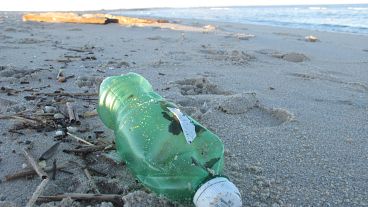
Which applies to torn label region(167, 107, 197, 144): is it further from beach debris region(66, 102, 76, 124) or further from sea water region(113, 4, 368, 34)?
sea water region(113, 4, 368, 34)

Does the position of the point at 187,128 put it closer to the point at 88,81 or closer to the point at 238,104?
the point at 238,104

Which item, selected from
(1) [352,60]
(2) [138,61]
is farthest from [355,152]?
(1) [352,60]

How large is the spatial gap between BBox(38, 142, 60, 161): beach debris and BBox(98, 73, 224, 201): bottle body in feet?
1.05

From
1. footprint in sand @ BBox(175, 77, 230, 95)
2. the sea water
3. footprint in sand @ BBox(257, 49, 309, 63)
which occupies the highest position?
footprint in sand @ BBox(175, 77, 230, 95)

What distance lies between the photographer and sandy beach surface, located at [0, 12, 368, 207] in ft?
5.22

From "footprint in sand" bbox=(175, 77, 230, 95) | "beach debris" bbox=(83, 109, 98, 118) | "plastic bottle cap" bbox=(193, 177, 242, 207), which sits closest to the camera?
"plastic bottle cap" bbox=(193, 177, 242, 207)

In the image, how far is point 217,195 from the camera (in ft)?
3.73

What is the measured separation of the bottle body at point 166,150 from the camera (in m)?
1.37

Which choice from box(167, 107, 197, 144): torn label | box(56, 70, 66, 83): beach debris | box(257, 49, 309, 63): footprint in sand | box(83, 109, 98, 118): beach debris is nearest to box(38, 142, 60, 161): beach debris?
box(83, 109, 98, 118): beach debris

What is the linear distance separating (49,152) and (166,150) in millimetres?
665

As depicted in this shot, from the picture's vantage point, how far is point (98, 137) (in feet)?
6.71

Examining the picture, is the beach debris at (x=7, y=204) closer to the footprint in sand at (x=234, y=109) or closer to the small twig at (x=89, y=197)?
the small twig at (x=89, y=197)

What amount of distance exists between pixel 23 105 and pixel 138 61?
1887mm

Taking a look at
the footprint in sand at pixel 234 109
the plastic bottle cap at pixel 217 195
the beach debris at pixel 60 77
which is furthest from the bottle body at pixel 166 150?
the beach debris at pixel 60 77
